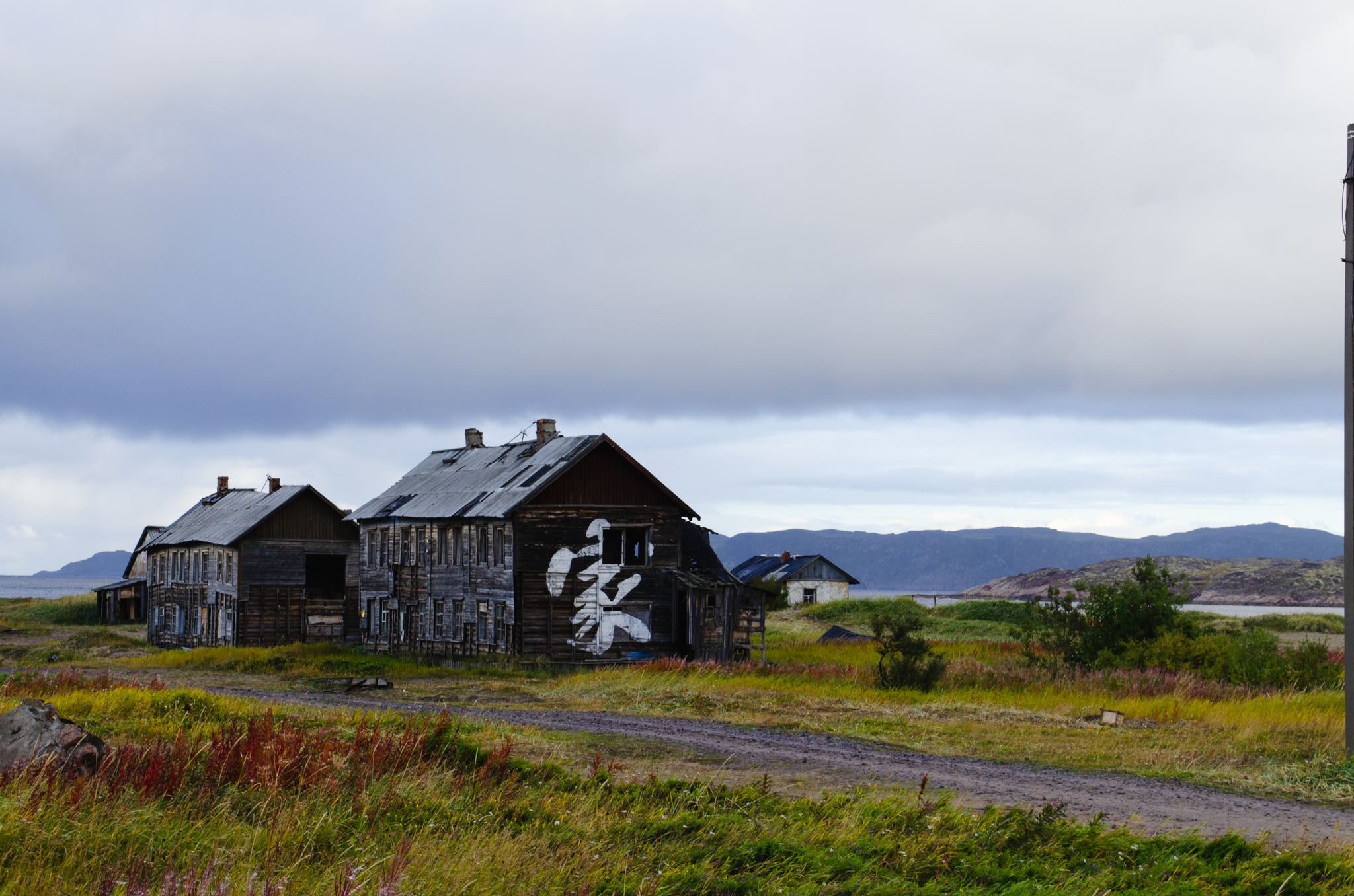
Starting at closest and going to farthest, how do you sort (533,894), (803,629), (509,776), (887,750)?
(533,894) → (509,776) → (887,750) → (803,629)

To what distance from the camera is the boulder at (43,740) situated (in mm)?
10055

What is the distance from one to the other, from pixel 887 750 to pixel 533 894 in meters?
10.4

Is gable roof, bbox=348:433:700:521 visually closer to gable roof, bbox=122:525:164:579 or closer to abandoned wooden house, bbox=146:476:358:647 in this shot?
abandoned wooden house, bbox=146:476:358:647

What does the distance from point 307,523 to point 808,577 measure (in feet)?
162

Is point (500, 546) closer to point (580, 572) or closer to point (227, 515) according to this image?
point (580, 572)

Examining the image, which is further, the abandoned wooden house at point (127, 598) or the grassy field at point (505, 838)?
the abandoned wooden house at point (127, 598)

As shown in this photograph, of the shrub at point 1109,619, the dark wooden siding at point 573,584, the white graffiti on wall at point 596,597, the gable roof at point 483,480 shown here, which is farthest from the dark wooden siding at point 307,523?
the shrub at point 1109,619

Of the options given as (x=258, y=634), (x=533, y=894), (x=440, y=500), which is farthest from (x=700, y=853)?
(x=258, y=634)

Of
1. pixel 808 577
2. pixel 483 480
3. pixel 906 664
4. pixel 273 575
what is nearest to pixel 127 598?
pixel 273 575

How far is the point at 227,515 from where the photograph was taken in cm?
5303

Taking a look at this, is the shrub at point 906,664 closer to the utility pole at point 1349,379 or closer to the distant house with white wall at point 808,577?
the utility pole at point 1349,379

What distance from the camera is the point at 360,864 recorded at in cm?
757

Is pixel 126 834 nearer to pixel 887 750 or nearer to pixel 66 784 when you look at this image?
pixel 66 784

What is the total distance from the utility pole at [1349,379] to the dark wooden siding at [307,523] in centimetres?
4060
